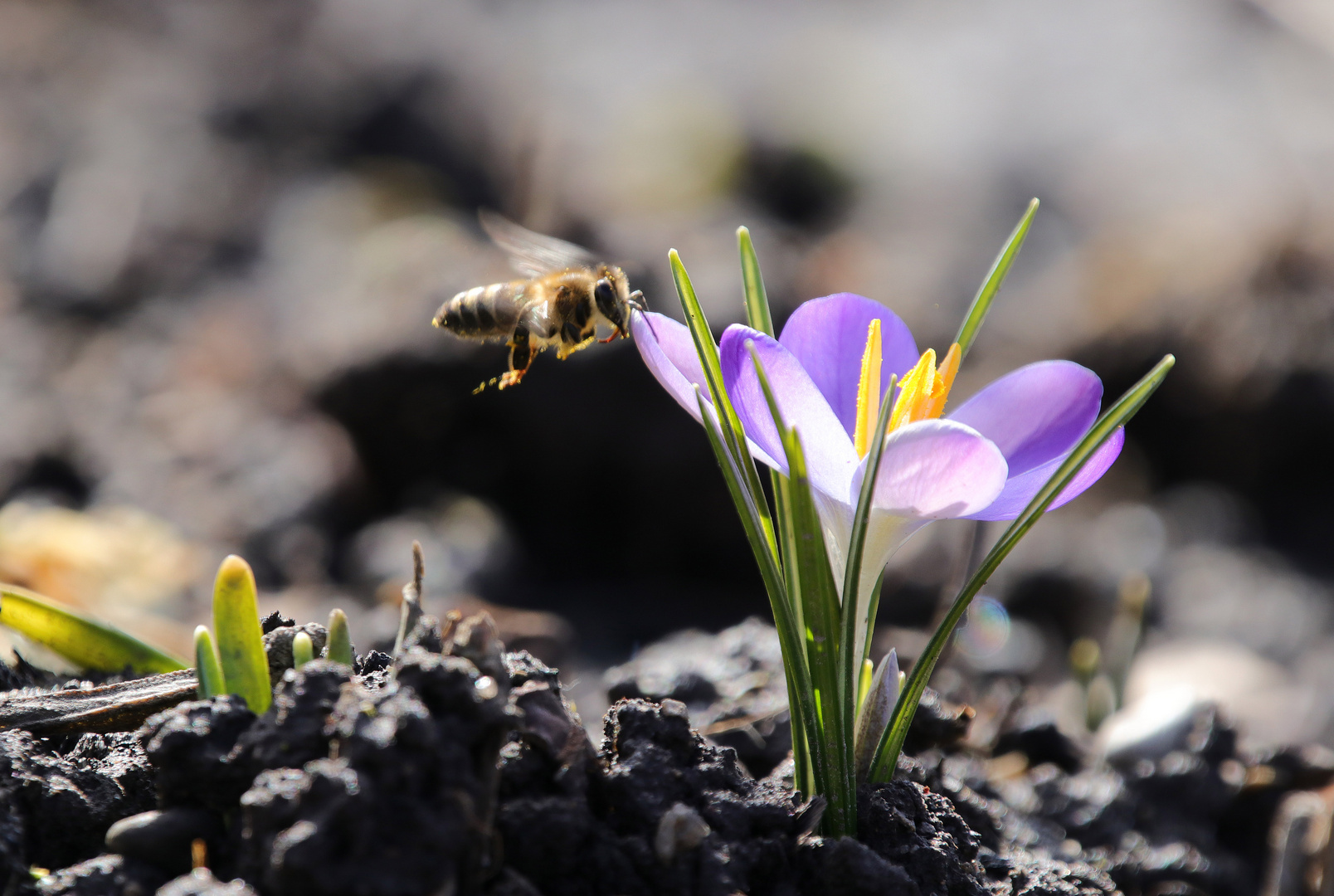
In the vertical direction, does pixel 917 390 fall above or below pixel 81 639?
above

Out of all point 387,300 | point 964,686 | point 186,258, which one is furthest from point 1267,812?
point 186,258

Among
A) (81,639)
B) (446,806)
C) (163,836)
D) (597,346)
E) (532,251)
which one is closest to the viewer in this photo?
(446,806)

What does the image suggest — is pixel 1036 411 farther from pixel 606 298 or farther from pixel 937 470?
pixel 606 298

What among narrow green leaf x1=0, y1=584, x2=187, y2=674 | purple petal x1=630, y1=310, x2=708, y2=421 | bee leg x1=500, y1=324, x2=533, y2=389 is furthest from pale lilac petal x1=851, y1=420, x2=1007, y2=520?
narrow green leaf x1=0, y1=584, x2=187, y2=674

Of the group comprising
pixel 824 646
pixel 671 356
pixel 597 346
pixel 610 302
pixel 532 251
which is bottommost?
pixel 824 646

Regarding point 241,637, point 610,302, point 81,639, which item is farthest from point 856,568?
point 81,639

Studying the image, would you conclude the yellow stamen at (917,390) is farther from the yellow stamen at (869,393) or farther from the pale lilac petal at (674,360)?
the pale lilac petal at (674,360)

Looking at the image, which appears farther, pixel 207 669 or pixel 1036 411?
pixel 1036 411

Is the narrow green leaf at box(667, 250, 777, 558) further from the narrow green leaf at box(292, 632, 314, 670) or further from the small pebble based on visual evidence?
the small pebble

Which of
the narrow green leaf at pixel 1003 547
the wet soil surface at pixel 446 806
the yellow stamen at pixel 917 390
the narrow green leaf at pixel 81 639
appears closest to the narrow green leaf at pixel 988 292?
the yellow stamen at pixel 917 390
